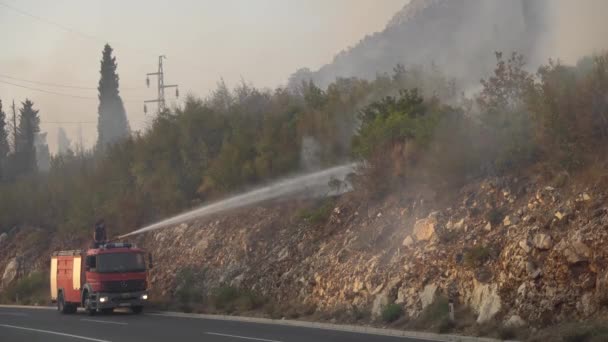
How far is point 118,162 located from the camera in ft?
177

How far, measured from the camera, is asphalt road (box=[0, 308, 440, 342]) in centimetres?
2125

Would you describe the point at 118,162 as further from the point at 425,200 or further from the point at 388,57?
the point at 388,57

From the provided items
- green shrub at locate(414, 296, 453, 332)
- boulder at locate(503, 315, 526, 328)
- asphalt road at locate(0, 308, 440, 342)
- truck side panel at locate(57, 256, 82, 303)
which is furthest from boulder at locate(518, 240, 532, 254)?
truck side panel at locate(57, 256, 82, 303)

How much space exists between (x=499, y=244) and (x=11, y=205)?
50.5m

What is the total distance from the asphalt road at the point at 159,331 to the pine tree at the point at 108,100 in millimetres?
64416

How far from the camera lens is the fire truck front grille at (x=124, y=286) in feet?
107

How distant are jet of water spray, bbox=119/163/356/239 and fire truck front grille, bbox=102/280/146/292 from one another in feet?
18.7

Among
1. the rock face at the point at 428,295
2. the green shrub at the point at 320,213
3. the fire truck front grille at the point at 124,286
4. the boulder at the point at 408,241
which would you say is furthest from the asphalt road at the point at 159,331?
the green shrub at the point at 320,213

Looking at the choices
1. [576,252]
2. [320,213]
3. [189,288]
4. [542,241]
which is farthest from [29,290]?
[576,252]

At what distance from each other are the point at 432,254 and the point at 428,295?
198 cm

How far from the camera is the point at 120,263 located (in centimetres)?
3325

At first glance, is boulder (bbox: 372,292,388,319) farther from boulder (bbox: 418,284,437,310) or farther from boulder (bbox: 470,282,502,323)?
boulder (bbox: 470,282,502,323)

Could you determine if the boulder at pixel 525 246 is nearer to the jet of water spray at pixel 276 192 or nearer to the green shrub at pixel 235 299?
the green shrub at pixel 235 299

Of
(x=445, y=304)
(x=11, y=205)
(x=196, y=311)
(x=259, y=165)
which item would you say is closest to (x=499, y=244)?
(x=445, y=304)
